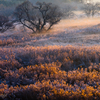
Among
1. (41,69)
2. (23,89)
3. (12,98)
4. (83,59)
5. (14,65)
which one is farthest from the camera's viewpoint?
(83,59)

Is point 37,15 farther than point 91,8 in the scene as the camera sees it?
No

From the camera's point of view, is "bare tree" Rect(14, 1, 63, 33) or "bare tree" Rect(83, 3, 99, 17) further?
"bare tree" Rect(83, 3, 99, 17)

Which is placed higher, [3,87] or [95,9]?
[95,9]

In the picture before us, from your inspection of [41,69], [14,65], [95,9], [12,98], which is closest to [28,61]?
[14,65]

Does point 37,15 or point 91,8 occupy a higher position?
point 91,8

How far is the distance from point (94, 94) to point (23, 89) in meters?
2.10

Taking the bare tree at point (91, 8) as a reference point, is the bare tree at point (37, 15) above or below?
below

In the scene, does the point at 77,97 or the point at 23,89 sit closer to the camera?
the point at 77,97

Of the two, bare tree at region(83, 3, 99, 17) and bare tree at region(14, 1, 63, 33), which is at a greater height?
bare tree at region(83, 3, 99, 17)

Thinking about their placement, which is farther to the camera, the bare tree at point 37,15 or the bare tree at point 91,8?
the bare tree at point 91,8

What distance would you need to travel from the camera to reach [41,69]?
4.71 metres

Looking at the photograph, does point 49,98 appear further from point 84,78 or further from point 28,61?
point 28,61

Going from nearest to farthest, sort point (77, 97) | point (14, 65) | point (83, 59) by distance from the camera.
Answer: point (77, 97) < point (14, 65) < point (83, 59)

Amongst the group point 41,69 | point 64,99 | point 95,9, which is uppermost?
point 95,9
